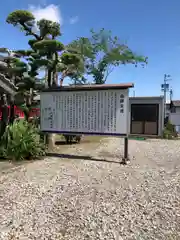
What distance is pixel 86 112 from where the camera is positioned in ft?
18.3

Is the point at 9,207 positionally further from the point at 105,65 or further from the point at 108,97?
the point at 105,65

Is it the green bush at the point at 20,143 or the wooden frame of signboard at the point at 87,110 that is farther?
the green bush at the point at 20,143

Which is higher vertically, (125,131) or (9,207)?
(125,131)

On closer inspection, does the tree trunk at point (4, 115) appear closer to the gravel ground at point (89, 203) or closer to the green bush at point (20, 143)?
the green bush at point (20, 143)

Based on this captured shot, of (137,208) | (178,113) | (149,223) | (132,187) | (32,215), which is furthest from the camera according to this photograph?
(178,113)

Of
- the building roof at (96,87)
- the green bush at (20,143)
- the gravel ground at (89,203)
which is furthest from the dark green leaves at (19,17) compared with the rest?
the gravel ground at (89,203)

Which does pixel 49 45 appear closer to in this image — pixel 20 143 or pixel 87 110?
pixel 87 110

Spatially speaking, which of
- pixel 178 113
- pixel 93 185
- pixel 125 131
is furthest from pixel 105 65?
pixel 93 185

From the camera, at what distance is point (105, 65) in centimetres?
2162

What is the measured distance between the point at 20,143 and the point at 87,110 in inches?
73.3

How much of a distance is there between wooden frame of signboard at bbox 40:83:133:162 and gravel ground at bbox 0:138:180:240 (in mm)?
1064

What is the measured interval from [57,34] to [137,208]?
5.09 m

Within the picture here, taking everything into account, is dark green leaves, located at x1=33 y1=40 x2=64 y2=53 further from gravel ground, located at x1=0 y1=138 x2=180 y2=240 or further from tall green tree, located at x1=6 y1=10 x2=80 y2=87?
gravel ground, located at x1=0 y1=138 x2=180 y2=240

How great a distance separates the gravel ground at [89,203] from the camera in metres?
2.28
